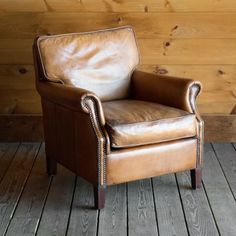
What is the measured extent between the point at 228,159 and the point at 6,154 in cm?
146

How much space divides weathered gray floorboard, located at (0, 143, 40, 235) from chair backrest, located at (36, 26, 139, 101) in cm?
64

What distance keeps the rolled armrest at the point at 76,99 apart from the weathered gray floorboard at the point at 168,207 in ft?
1.78

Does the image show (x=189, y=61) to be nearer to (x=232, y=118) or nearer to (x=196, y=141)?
(x=232, y=118)

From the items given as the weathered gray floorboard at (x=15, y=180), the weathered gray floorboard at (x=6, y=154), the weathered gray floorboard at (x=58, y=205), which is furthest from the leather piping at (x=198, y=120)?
the weathered gray floorboard at (x=6, y=154)

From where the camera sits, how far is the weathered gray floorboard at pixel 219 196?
2471mm

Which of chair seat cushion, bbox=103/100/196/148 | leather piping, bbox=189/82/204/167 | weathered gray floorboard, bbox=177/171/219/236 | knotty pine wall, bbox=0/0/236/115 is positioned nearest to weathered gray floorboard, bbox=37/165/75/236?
chair seat cushion, bbox=103/100/196/148

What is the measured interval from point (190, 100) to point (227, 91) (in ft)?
2.90

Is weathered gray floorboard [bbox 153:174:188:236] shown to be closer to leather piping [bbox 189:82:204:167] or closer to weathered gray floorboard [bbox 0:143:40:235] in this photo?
leather piping [bbox 189:82:204:167]

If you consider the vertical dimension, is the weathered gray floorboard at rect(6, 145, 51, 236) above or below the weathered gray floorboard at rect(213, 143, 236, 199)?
above

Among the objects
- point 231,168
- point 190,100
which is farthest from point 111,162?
point 231,168

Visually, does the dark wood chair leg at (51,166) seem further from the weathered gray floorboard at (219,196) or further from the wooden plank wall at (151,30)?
the weathered gray floorboard at (219,196)

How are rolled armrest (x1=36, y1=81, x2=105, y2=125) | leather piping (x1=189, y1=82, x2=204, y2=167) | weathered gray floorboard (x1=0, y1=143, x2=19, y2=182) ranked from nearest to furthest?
rolled armrest (x1=36, y1=81, x2=105, y2=125) → leather piping (x1=189, y1=82, x2=204, y2=167) → weathered gray floorboard (x1=0, y1=143, x2=19, y2=182)

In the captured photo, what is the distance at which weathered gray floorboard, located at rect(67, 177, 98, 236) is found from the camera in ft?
7.92

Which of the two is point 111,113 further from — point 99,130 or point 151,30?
point 151,30
